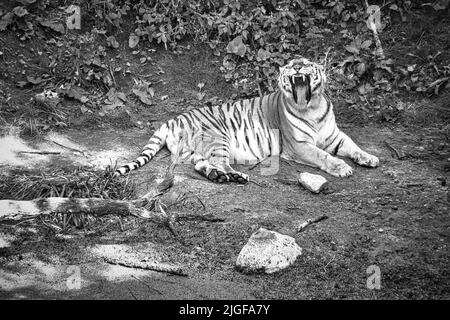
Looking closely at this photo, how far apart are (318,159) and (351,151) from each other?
40cm

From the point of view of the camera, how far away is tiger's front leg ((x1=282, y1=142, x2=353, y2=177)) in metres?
6.05

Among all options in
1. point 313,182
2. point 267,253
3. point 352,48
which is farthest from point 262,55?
point 267,253

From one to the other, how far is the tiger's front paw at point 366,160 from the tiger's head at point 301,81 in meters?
0.84

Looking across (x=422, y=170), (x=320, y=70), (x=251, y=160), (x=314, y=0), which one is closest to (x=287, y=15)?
(x=314, y=0)

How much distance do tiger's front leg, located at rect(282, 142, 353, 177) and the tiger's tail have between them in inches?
57.3

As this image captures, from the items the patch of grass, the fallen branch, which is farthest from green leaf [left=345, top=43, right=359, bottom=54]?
the fallen branch

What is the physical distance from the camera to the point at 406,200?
5.21 meters

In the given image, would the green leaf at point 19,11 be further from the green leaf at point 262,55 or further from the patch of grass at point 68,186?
the green leaf at point 262,55

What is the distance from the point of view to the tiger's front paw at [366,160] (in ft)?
20.2

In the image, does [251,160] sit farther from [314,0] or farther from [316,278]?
[314,0]

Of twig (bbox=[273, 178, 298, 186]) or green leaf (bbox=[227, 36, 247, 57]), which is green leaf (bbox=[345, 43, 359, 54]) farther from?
twig (bbox=[273, 178, 298, 186])

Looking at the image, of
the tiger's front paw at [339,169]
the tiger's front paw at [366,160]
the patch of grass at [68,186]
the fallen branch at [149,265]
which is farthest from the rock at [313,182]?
the fallen branch at [149,265]

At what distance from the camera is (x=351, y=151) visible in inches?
251

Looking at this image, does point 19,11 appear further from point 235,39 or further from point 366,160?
point 366,160
